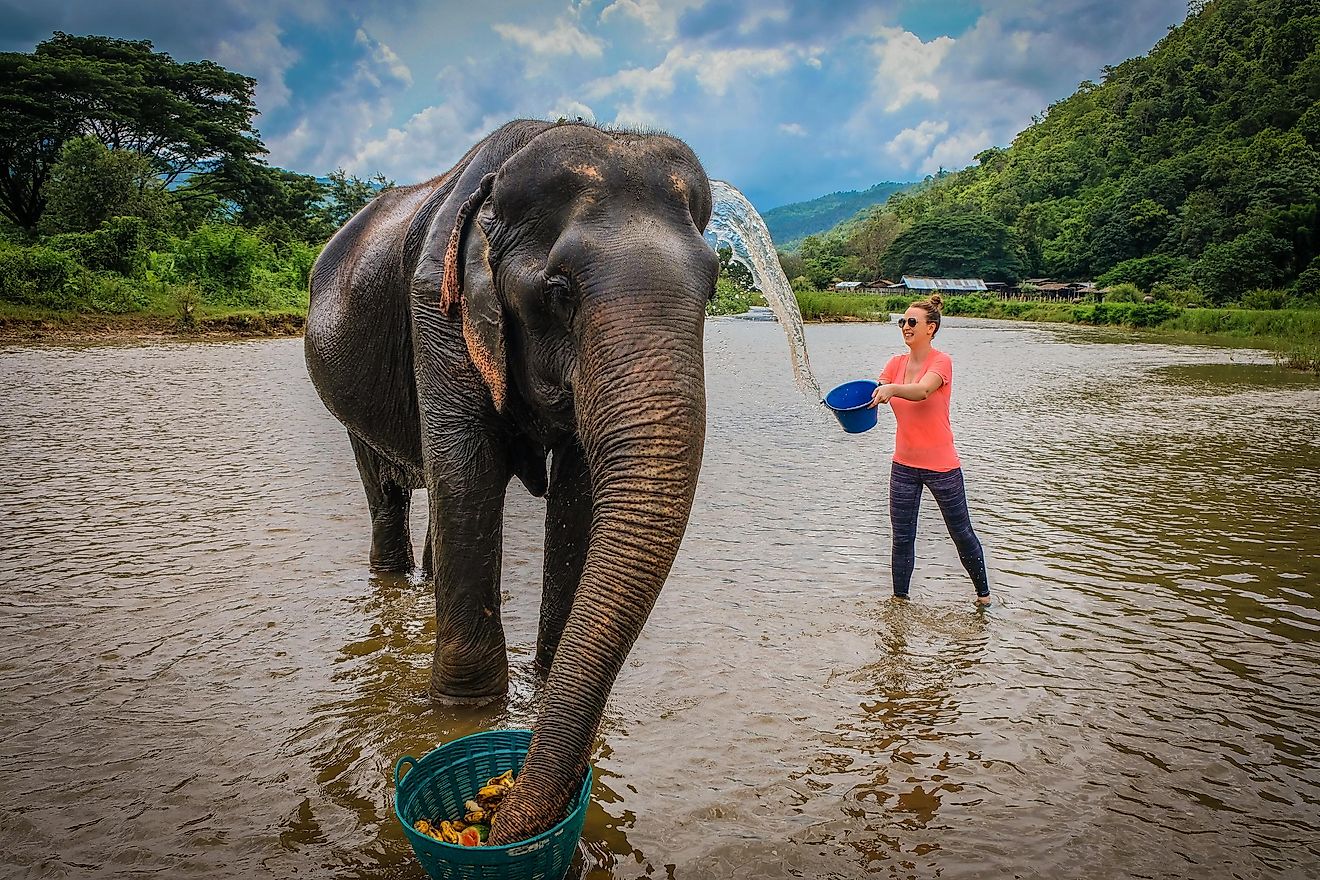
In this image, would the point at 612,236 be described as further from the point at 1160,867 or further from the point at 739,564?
the point at 739,564

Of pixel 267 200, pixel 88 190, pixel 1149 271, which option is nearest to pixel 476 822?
pixel 88 190

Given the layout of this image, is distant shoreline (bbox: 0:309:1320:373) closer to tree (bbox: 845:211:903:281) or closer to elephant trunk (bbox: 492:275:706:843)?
elephant trunk (bbox: 492:275:706:843)

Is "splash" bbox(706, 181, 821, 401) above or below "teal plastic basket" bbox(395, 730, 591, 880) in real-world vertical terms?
above

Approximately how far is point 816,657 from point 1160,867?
215 cm

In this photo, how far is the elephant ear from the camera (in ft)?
11.1

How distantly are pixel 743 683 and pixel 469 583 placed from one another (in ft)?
5.76

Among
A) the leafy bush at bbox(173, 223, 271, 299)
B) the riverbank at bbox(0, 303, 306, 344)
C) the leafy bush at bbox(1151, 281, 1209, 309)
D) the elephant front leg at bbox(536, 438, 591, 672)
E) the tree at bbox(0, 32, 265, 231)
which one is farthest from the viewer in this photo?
the leafy bush at bbox(1151, 281, 1209, 309)

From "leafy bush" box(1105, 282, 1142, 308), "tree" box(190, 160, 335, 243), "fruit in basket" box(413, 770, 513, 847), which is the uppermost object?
"tree" box(190, 160, 335, 243)

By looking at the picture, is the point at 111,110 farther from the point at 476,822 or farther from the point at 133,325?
the point at 476,822

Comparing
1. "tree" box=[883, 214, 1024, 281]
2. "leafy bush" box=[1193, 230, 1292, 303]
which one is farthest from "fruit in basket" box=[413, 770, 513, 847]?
"tree" box=[883, 214, 1024, 281]

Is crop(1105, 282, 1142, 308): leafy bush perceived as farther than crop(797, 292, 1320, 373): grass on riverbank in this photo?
Yes

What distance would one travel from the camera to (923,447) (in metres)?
5.81

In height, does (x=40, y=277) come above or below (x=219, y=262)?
below

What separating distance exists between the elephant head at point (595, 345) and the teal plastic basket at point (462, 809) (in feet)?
0.26
